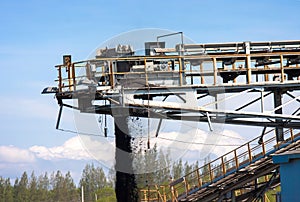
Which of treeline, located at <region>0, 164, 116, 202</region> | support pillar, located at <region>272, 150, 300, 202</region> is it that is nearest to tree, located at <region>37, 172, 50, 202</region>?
treeline, located at <region>0, 164, 116, 202</region>

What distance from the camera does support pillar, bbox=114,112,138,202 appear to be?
1011 inches

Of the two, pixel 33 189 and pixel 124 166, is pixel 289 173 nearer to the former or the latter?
pixel 124 166

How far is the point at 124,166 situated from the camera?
2609 cm

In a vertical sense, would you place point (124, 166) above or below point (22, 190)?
above

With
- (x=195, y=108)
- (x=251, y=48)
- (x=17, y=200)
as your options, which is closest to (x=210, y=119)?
(x=195, y=108)

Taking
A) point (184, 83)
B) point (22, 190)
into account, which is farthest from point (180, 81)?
point (22, 190)

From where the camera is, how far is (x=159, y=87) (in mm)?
25125

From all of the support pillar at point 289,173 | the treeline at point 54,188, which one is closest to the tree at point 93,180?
the treeline at point 54,188

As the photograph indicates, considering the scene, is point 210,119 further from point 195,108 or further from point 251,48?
point 251,48

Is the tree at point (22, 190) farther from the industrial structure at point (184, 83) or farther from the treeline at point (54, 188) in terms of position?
the industrial structure at point (184, 83)

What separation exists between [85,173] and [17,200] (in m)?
12.4

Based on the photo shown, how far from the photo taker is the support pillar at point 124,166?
2569 cm

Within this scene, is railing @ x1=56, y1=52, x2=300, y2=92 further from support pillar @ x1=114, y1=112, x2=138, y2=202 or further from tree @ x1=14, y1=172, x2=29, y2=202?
tree @ x1=14, y1=172, x2=29, y2=202

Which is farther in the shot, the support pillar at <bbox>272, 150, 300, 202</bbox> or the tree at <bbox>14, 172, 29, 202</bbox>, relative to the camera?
the tree at <bbox>14, 172, 29, 202</bbox>
